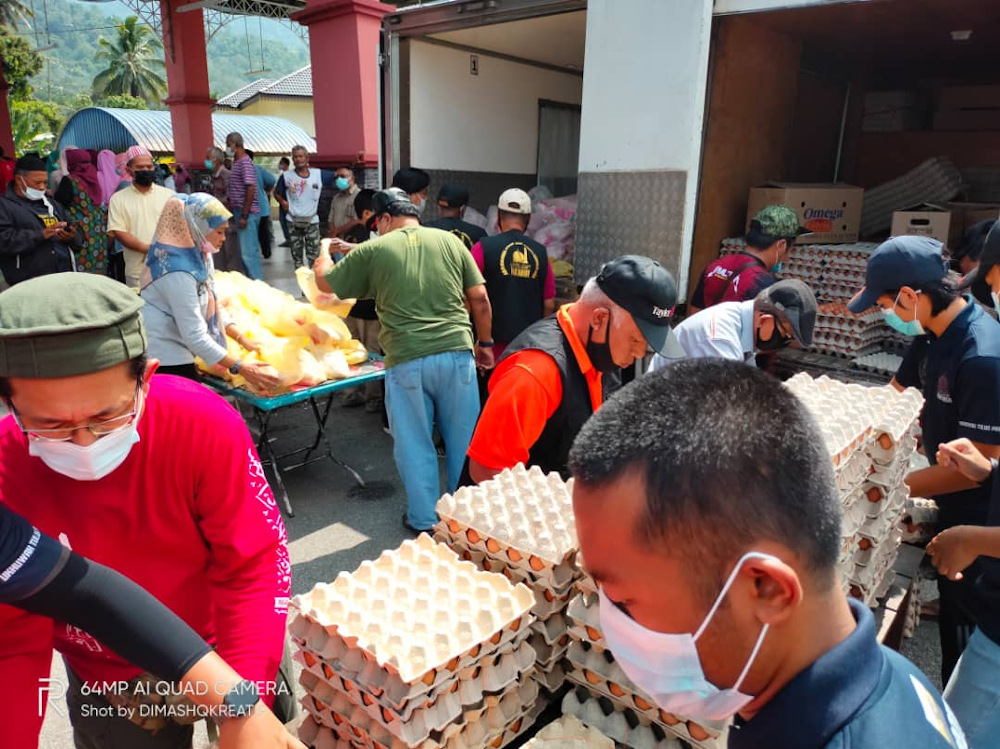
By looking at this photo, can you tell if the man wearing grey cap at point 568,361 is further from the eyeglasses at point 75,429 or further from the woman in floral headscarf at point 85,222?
the woman in floral headscarf at point 85,222

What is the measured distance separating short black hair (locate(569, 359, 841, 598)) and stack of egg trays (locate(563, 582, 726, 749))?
81 cm

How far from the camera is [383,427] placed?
6582 mm

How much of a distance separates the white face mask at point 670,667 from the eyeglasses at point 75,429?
1.13m

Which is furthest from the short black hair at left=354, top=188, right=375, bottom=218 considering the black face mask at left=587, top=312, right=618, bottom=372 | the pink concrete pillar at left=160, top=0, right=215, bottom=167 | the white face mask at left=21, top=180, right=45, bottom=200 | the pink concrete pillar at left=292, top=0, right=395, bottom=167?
the pink concrete pillar at left=160, top=0, right=215, bottom=167

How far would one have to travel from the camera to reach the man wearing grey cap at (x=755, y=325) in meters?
3.41

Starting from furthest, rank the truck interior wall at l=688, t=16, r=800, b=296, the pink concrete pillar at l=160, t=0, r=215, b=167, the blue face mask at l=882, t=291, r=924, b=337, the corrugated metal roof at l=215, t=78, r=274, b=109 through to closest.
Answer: the corrugated metal roof at l=215, t=78, r=274, b=109, the pink concrete pillar at l=160, t=0, r=215, b=167, the truck interior wall at l=688, t=16, r=800, b=296, the blue face mask at l=882, t=291, r=924, b=337

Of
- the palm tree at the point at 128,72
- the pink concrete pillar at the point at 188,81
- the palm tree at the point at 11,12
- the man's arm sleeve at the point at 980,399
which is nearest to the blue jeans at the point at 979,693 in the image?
the man's arm sleeve at the point at 980,399

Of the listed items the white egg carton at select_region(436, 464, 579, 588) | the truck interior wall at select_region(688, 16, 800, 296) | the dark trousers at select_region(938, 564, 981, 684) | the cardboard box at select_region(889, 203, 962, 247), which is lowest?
the dark trousers at select_region(938, 564, 981, 684)

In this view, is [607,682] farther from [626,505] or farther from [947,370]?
[947,370]

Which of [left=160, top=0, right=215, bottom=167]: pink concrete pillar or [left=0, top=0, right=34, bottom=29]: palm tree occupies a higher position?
[left=0, top=0, right=34, bottom=29]: palm tree

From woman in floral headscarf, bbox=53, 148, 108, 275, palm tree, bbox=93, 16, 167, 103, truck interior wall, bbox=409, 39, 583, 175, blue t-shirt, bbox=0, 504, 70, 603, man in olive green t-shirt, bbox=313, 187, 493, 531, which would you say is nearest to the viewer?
blue t-shirt, bbox=0, 504, 70, 603

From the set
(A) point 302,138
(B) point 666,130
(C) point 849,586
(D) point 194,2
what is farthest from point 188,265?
(A) point 302,138

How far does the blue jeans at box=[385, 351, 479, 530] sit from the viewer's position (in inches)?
170

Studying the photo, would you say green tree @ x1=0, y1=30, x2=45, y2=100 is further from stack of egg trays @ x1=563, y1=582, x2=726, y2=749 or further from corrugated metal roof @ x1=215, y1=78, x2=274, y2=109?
stack of egg trays @ x1=563, y1=582, x2=726, y2=749
